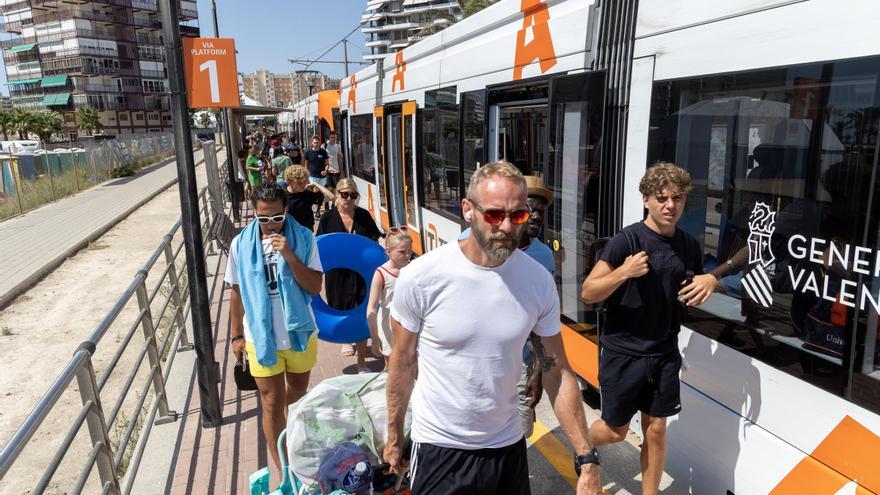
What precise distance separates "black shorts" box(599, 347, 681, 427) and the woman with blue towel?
1.79m

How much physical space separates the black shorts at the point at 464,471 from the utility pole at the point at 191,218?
2661 mm

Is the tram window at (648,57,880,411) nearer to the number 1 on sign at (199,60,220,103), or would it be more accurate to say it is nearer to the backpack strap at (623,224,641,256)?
the backpack strap at (623,224,641,256)

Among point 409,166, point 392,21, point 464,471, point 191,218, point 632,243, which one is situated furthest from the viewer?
point 392,21

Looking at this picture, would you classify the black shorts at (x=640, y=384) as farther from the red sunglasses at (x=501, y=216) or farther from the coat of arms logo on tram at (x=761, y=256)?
the red sunglasses at (x=501, y=216)

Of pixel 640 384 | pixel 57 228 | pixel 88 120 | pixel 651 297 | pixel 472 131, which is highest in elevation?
pixel 88 120

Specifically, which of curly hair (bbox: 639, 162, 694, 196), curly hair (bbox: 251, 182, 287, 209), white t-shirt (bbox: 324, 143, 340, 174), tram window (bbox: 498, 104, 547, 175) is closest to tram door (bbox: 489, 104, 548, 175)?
tram window (bbox: 498, 104, 547, 175)

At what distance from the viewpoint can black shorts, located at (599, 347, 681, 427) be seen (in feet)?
9.86

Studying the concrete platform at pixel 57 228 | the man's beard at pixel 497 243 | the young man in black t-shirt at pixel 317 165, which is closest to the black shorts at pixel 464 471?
the man's beard at pixel 497 243

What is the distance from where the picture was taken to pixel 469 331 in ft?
6.89

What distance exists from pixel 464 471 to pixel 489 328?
0.57 m

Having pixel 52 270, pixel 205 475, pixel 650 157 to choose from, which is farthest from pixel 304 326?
pixel 52 270

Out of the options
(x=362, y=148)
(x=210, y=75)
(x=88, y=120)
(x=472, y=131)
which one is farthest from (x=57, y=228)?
(x=88, y=120)

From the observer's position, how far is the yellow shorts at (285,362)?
3.54 m

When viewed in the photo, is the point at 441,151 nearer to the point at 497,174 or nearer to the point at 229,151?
the point at 497,174
